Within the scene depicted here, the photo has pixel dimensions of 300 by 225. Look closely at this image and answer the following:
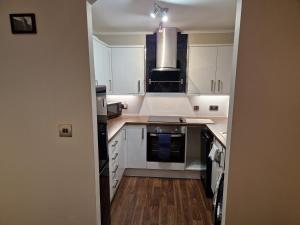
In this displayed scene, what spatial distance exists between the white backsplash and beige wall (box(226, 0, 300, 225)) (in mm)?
2229

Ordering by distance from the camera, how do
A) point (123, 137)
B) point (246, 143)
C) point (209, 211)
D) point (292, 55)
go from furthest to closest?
point (123, 137)
point (209, 211)
point (246, 143)
point (292, 55)

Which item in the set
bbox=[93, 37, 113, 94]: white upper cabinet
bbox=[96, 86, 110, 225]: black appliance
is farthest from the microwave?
bbox=[96, 86, 110, 225]: black appliance

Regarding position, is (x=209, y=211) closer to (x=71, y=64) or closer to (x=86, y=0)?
(x=71, y=64)

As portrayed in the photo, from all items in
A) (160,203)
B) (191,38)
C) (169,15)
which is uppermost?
(169,15)

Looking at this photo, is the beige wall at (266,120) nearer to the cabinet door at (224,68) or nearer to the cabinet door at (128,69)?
the cabinet door at (224,68)

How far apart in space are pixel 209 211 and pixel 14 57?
255 cm

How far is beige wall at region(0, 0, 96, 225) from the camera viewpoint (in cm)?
131

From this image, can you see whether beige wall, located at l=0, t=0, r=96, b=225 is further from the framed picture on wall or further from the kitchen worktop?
the kitchen worktop

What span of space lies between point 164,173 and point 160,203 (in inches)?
29.0

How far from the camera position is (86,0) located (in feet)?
4.14

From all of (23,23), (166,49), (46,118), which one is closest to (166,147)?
(166,49)

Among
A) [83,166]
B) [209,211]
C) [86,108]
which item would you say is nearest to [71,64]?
[86,108]

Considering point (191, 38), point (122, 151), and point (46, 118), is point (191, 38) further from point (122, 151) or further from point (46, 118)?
point (46, 118)

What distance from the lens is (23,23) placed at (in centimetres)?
132
